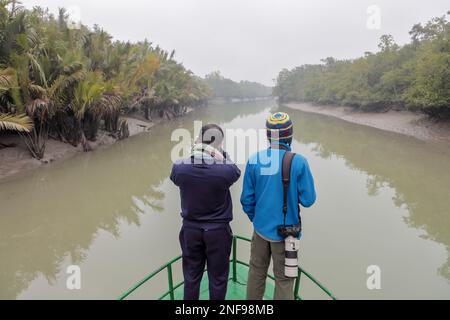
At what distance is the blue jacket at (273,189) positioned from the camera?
80.6 inches

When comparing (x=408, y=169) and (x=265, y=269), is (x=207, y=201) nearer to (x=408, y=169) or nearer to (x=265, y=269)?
(x=265, y=269)

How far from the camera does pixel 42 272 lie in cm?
452

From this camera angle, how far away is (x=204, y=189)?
209 cm

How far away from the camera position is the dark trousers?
2.18 meters

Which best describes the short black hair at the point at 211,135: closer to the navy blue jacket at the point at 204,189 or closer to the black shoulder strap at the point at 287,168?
the navy blue jacket at the point at 204,189

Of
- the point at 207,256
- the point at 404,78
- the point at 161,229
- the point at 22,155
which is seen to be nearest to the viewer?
the point at 207,256

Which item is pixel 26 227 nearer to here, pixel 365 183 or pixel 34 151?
pixel 34 151

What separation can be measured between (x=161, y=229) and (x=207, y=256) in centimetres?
388

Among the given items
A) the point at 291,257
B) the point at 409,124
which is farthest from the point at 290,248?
the point at 409,124

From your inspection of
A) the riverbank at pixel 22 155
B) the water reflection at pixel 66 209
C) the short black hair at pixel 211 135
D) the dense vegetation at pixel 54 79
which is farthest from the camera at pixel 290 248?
the riverbank at pixel 22 155

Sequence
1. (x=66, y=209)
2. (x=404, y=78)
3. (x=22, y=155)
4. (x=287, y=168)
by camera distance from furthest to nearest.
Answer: (x=404, y=78)
(x=22, y=155)
(x=66, y=209)
(x=287, y=168)

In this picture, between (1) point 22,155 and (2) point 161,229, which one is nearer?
(2) point 161,229

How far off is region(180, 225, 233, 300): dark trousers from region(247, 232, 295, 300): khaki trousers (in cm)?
23
